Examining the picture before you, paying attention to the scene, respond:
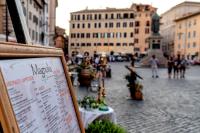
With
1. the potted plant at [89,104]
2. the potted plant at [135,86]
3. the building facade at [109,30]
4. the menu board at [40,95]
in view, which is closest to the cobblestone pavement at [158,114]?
the potted plant at [135,86]

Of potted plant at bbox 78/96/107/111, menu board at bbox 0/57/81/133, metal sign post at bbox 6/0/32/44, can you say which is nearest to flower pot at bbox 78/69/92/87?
potted plant at bbox 78/96/107/111

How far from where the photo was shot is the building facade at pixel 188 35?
91.1m

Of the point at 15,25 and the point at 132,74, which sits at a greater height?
the point at 15,25

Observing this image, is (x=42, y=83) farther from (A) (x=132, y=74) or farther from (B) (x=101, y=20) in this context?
(B) (x=101, y=20)

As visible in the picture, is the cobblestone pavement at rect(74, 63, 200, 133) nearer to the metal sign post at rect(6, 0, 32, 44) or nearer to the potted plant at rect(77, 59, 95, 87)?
the potted plant at rect(77, 59, 95, 87)

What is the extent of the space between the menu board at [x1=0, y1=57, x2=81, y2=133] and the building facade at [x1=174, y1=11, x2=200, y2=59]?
8797 centimetres

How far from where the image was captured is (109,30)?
4318 inches

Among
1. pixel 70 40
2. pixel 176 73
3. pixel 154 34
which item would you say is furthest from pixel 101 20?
pixel 176 73

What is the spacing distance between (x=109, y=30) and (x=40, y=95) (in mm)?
107783

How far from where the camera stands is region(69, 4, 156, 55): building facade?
108m

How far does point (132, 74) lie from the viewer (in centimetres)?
1399

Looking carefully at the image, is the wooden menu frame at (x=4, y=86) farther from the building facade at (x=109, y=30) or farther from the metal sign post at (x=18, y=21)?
the building facade at (x=109, y=30)

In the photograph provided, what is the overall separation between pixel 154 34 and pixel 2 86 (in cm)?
4984

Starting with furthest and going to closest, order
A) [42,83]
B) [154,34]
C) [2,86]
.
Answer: [154,34], [42,83], [2,86]
